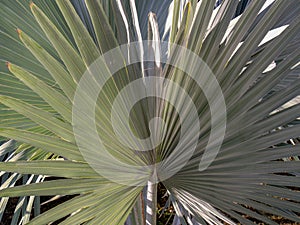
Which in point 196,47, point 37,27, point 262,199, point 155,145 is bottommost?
point 262,199

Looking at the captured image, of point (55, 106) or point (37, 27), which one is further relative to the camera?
point (37, 27)

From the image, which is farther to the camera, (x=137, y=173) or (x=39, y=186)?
(x=137, y=173)

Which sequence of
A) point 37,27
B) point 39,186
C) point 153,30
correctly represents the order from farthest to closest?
point 37,27 → point 153,30 → point 39,186

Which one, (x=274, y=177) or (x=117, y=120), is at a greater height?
(x=117, y=120)

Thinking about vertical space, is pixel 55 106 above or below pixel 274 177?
above

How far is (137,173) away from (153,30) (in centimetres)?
23

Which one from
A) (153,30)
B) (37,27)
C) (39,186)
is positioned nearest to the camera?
(39,186)

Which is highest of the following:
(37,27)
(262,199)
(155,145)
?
(37,27)

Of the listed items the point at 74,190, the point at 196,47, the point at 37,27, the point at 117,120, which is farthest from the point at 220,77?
the point at 37,27

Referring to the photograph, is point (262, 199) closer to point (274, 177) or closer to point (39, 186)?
point (274, 177)

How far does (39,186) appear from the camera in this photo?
538 mm

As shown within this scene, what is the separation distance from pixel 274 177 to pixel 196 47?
252 millimetres

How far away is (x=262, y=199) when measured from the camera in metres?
0.71

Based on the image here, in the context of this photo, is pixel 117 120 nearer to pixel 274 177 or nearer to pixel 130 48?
pixel 130 48
